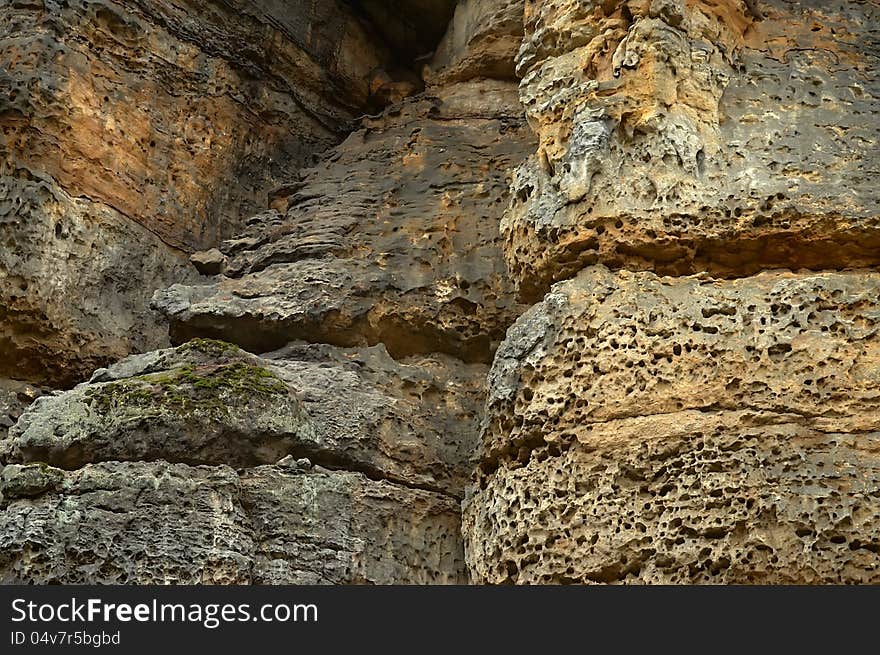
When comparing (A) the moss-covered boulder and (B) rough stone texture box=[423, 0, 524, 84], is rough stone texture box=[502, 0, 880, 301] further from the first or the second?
(B) rough stone texture box=[423, 0, 524, 84]

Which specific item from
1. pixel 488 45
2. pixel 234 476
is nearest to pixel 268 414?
pixel 234 476

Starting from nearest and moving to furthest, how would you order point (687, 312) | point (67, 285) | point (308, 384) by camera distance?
point (687, 312)
point (308, 384)
point (67, 285)

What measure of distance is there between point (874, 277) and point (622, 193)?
1286mm

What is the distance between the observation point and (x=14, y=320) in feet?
27.4

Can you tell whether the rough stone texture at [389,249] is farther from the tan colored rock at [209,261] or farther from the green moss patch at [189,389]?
the green moss patch at [189,389]

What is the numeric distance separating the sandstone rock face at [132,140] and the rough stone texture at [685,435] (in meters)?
2.87

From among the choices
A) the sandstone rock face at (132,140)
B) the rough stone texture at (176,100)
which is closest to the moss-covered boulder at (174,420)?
the sandstone rock face at (132,140)

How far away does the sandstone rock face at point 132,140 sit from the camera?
8562 millimetres

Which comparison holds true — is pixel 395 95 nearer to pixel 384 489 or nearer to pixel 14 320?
pixel 14 320

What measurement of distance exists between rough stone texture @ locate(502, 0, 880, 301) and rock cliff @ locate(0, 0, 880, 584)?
2 cm

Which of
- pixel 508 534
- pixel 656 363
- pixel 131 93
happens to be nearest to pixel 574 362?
pixel 656 363

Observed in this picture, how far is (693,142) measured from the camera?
741cm

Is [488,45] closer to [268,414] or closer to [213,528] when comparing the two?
[268,414]

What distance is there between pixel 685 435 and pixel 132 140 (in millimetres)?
4758
